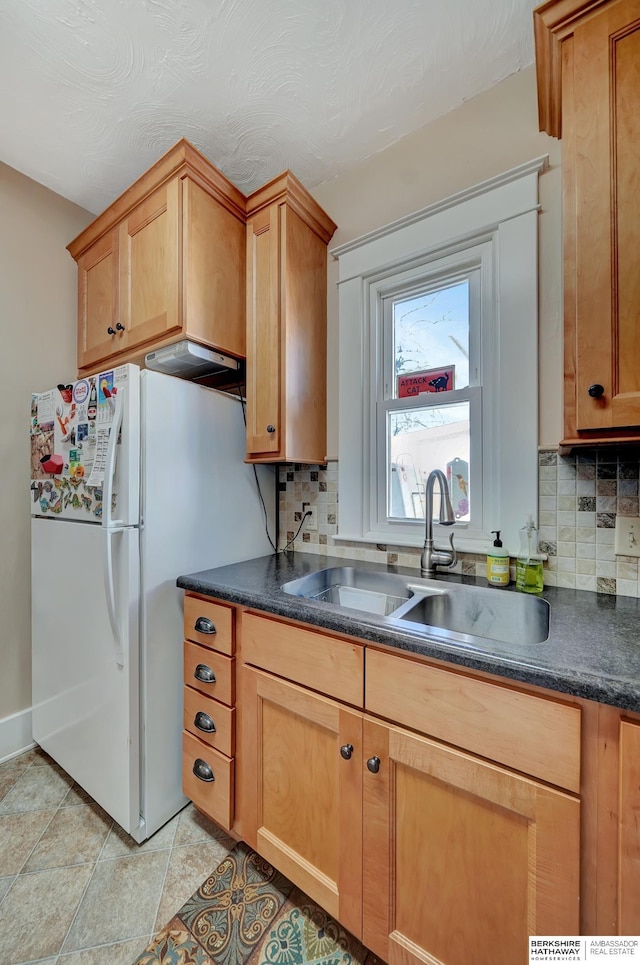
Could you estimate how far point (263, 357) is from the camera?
1517 mm

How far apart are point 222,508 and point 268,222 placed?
1.18m

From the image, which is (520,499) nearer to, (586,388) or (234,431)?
(586,388)

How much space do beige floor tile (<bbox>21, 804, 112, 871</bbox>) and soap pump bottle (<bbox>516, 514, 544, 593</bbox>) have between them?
1.65 meters

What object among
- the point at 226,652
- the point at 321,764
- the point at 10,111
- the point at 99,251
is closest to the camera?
the point at 321,764

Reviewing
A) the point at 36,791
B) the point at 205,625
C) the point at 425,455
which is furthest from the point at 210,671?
the point at 425,455

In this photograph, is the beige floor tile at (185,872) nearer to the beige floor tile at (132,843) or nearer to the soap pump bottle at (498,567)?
the beige floor tile at (132,843)

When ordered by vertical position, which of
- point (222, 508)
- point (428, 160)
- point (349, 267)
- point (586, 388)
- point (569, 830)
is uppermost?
point (428, 160)

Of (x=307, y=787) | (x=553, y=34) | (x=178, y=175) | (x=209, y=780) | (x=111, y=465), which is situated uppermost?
(x=178, y=175)

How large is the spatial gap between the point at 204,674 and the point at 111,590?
1.36ft

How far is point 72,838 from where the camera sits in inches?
50.8

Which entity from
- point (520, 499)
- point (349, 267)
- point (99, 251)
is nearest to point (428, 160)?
point (349, 267)

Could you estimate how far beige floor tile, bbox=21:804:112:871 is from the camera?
1.21m

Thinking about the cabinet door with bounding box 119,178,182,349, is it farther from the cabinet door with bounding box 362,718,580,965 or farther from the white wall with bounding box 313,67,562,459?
the cabinet door with bounding box 362,718,580,965

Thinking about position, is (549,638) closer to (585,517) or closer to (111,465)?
(585,517)
